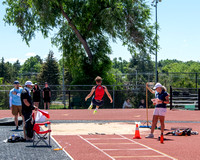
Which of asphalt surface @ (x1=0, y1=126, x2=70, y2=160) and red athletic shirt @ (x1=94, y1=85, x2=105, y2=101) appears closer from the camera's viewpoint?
asphalt surface @ (x1=0, y1=126, x2=70, y2=160)

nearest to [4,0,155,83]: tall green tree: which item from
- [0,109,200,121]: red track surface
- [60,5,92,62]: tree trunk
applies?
[60,5,92,62]: tree trunk

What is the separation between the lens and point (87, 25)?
3359 cm

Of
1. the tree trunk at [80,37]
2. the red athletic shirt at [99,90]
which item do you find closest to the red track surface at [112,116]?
the red athletic shirt at [99,90]

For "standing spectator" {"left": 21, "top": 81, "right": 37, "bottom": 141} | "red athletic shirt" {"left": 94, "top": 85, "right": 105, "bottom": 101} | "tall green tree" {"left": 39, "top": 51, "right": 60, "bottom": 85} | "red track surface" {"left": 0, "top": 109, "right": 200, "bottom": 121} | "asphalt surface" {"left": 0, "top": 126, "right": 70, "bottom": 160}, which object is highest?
"tall green tree" {"left": 39, "top": 51, "right": 60, "bottom": 85}

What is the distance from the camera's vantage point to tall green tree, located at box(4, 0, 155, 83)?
105 feet

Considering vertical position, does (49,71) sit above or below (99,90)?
above

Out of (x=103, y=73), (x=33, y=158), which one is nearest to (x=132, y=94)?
(x=103, y=73)

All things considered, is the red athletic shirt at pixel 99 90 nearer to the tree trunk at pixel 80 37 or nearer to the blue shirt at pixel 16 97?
the blue shirt at pixel 16 97

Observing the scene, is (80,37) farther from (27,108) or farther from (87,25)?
(27,108)

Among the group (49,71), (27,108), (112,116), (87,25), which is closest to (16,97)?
(27,108)

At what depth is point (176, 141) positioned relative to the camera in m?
12.6

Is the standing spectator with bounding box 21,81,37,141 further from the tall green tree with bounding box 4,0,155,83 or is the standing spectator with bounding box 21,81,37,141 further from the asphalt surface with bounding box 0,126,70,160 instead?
the tall green tree with bounding box 4,0,155,83

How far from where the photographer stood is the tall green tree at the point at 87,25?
105 feet

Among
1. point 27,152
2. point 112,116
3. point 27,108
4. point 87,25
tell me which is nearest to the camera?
point 27,152
